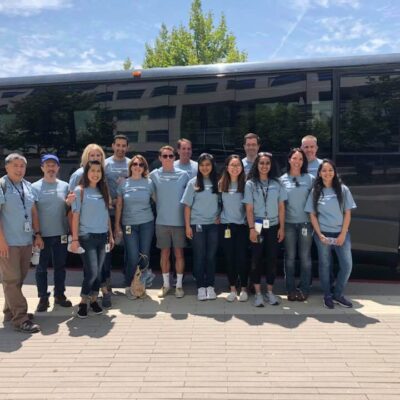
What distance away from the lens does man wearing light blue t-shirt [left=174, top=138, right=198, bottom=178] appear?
5570mm

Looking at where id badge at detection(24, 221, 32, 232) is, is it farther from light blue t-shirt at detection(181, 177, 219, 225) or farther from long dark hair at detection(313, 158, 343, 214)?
long dark hair at detection(313, 158, 343, 214)

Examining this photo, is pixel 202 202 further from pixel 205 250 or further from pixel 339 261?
pixel 339 261

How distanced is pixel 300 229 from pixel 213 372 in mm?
2204

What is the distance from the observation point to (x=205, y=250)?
209 inches

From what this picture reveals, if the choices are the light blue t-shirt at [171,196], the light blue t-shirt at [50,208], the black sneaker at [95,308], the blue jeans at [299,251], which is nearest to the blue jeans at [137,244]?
the light blue t-shirt at [171,196]

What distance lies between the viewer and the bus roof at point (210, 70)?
5.67 metres

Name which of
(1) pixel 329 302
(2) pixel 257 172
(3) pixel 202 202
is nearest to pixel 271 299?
(1) pixel 329 302

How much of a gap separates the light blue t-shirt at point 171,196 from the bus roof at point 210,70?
1628 mm

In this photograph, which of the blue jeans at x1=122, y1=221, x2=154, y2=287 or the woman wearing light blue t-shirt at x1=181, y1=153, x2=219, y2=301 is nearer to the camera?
the woman wearing light blue t-shirt at x1=181, y1=153, x2=219, y2=301

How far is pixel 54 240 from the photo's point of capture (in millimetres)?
4965

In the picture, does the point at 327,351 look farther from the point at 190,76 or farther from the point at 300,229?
the point at 190,76

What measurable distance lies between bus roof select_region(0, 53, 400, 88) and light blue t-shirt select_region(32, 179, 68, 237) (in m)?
2.17

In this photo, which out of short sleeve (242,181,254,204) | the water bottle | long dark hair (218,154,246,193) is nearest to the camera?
the water bottle

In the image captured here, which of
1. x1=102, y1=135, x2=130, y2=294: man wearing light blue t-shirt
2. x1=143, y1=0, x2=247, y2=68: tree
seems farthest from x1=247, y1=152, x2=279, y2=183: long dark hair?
x1=143, y1=0, x2=247, y2=68: tree
